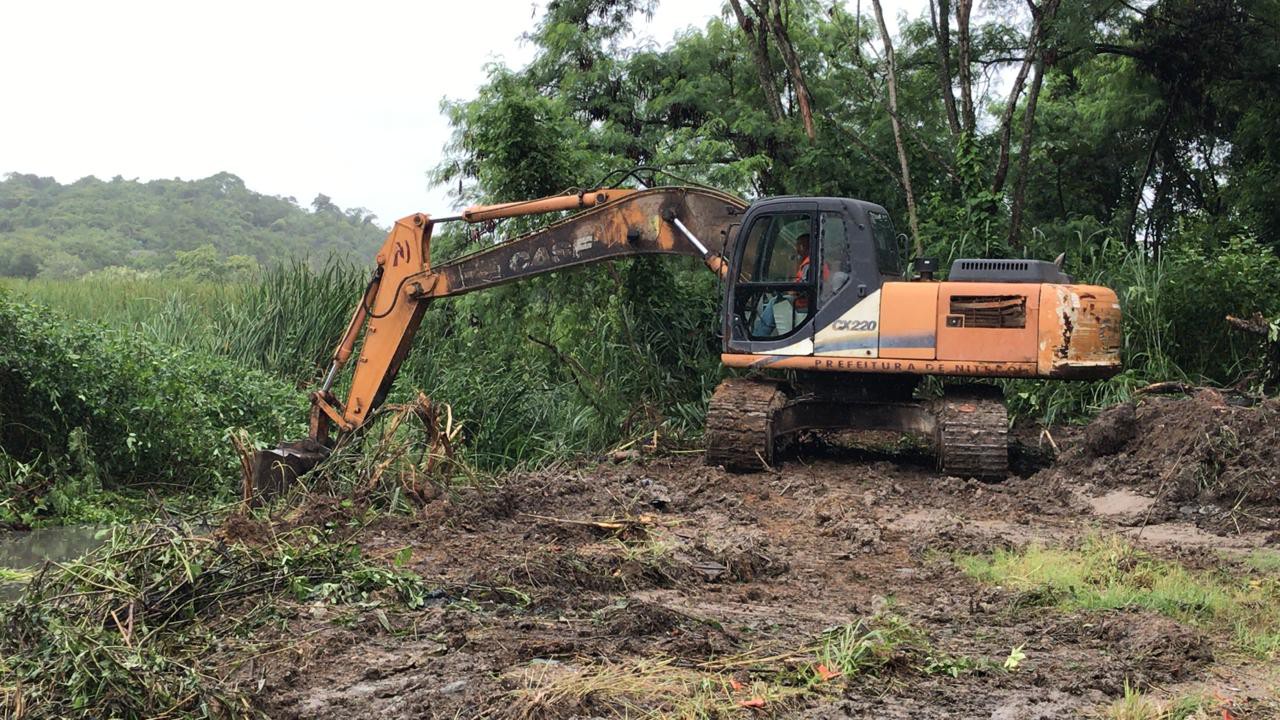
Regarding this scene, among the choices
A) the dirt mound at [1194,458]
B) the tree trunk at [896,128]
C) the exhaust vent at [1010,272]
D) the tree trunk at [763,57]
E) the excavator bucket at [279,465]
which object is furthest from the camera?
the tree trunk at [763,57]

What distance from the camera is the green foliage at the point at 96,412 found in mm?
8906

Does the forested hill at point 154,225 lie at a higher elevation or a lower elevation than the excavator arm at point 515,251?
higher

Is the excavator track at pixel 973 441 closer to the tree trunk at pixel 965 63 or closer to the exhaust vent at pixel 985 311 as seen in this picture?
the exhaust vent at pixel 985 311

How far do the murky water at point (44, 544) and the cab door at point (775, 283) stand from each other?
4.49m

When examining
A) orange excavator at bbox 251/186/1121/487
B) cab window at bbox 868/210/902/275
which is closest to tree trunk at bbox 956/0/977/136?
cab window at bbox 868/210/902/275

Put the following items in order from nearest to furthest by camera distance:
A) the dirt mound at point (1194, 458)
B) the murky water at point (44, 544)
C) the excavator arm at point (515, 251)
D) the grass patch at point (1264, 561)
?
the grass patch at point (1264, 561) < the murky water at point (44, 544) < the dirt mound at point (1194, 458) < the excavator arm at point (515, 251)

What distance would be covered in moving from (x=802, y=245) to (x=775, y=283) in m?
0.36

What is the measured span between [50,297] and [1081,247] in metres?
12.4

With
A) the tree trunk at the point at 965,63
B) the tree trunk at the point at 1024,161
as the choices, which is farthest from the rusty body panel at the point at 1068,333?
the tree trunk at the point at 965,63

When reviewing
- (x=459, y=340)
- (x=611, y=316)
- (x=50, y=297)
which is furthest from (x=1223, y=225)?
(x=50, y=297)

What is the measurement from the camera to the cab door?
29.0 ft

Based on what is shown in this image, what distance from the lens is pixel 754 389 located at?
912cm

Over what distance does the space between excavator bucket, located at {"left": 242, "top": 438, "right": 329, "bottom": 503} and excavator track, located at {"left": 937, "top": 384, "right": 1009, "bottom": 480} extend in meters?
4.35

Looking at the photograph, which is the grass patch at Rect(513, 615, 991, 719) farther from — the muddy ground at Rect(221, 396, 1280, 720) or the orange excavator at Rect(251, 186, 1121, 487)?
the orange excavator at Rect(251, 186, 1121, 487)
